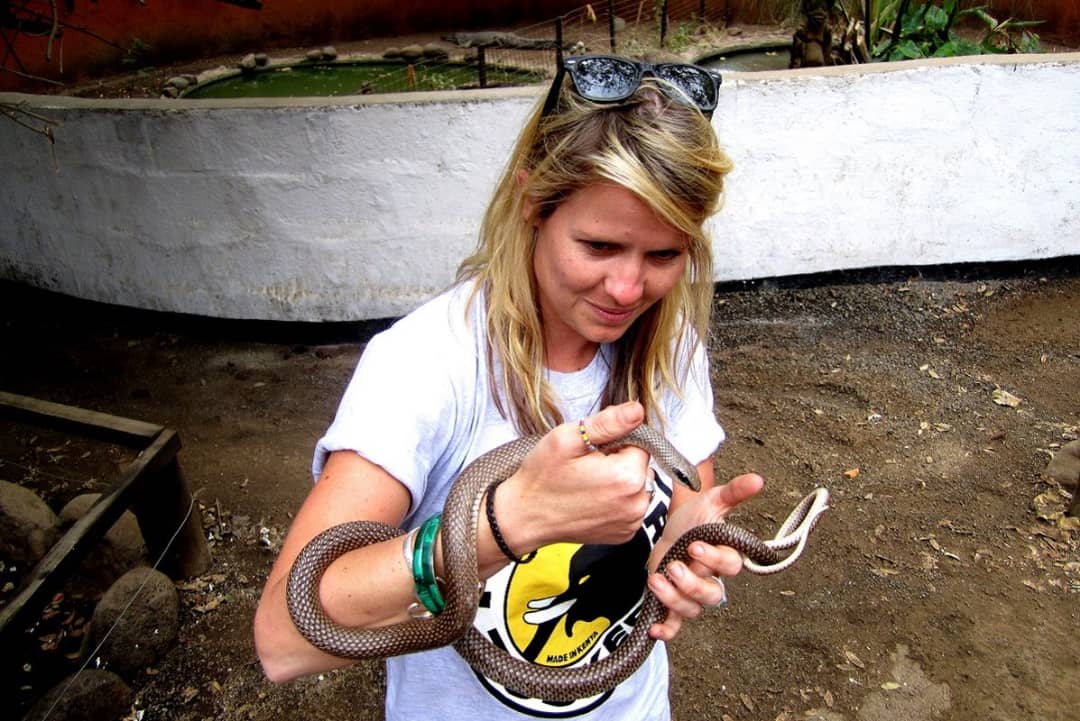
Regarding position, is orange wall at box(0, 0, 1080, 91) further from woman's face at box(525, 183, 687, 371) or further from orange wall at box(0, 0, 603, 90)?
woman's face at box(525, 183, 687, 371)

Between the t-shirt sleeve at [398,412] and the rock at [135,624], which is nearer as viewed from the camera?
the t-shirt sleeve at [398,412]

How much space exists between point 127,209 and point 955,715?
513cm

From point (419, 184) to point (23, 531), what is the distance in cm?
272

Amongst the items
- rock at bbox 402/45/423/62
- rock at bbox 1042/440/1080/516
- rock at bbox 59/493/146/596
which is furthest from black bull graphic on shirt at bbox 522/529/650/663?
rock at bbox 402/45/423/62

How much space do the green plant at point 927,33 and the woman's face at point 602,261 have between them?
616 centimetres

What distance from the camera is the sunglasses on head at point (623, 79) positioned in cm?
147

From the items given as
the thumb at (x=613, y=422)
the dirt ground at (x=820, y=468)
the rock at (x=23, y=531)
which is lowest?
the dirt ground at (x=820, y=468)

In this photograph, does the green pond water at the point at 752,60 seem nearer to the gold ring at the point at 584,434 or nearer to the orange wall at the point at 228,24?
the orange wall at the point at 228,24

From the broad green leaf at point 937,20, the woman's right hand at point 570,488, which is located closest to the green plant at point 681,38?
the broad green leaf at point 937,20

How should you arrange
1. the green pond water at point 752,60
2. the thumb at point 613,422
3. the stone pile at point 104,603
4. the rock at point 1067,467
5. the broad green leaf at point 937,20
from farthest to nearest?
1. the green pond water at point 752,60
2. the broad green leaf at point 937,20
3. the rock at point 1067,467
4. the stone pile at point 104,603
5. the thumb at point 613,422

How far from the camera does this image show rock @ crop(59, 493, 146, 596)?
11.9 feet

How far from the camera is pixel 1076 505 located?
384 centimetres

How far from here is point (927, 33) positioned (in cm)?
706

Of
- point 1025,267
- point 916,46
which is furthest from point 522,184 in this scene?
point 916,46
